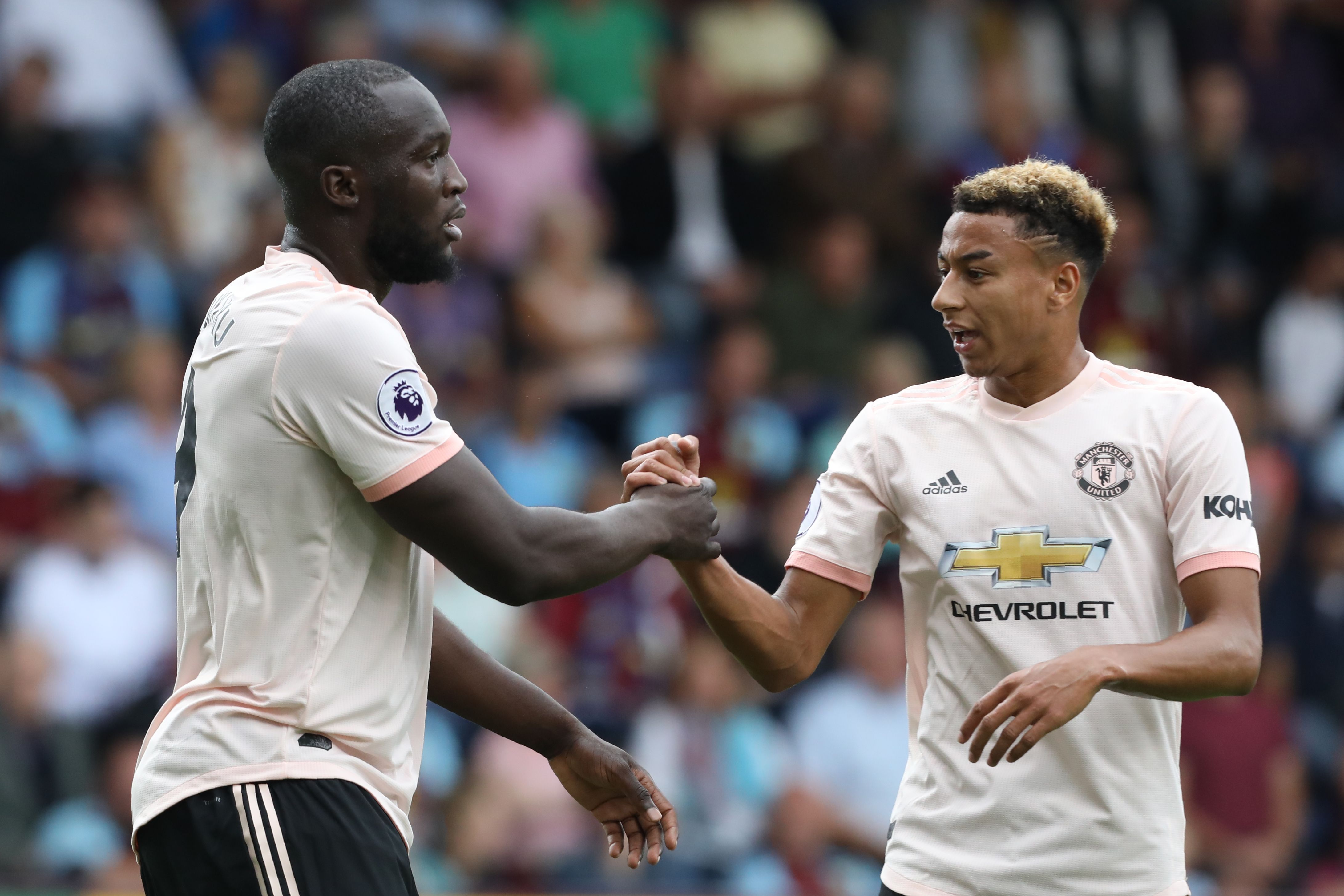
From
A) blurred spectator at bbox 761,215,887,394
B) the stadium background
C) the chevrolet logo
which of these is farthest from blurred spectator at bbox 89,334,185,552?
the chevrolet logo

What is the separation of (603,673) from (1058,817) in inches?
208

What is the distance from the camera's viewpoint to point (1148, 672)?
375 cm

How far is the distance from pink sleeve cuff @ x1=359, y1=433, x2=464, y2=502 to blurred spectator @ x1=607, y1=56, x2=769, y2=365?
7.67 meters

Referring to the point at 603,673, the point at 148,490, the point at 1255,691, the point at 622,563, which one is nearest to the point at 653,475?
the point at 622,563

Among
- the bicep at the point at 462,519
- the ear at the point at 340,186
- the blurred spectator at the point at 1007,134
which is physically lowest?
the bicep at the point at 462,519

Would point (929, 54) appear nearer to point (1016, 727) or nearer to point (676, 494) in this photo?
point (676, 494)

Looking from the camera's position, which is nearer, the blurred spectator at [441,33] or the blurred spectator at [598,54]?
the blurred spectator at [441,33]

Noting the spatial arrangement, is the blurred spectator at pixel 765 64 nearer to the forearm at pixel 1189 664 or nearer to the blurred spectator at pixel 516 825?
the blurred spectator at pixel 516 825

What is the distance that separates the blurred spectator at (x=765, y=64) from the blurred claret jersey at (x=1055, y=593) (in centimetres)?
784

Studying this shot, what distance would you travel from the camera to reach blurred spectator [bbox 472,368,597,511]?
31.8ft

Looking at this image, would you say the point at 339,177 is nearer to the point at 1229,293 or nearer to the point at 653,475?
the point at 653,475

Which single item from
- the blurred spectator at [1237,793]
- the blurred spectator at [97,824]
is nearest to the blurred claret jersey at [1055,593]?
the blurred spectator at [97,824]

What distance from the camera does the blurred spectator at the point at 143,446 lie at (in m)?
9.18

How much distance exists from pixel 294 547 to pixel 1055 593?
5.83ft
